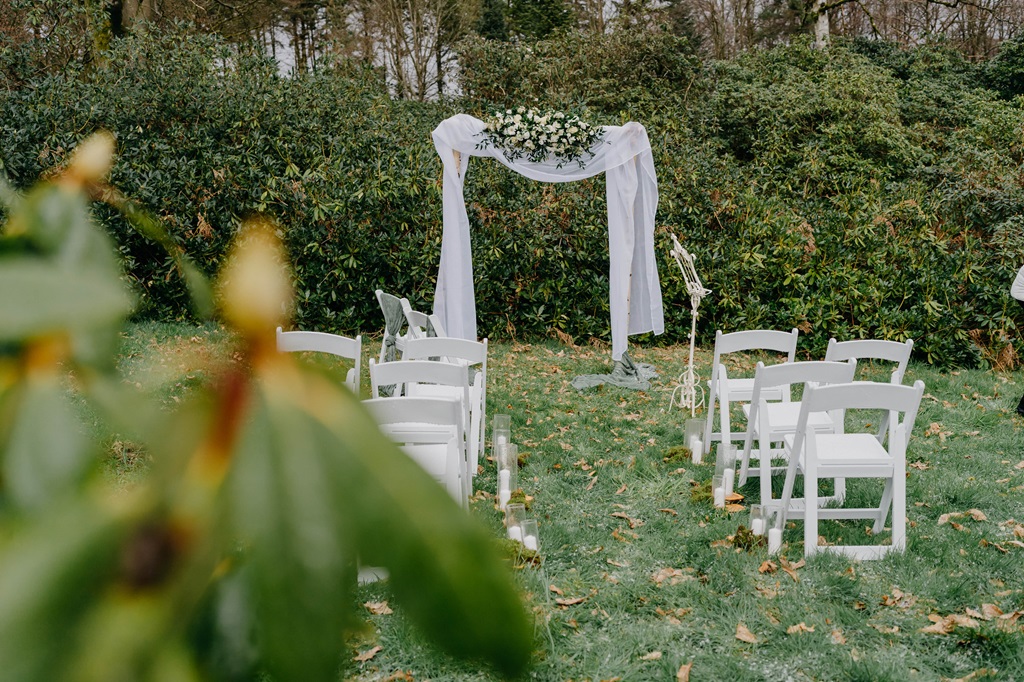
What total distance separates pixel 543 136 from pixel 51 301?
24.9 feet

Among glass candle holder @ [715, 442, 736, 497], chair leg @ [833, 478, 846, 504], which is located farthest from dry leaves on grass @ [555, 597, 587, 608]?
chair leg @ [833, 478, 846, 504]

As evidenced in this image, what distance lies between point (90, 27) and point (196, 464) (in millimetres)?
12435

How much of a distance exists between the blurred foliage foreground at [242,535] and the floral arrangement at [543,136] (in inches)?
290

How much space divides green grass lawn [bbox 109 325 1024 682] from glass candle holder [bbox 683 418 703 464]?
0.27 ft

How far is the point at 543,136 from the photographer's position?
7523 mm

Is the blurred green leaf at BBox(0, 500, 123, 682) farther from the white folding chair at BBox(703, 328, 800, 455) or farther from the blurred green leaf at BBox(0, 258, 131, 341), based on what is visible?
the white folding chair at BBox(703, 328, 800, 455)

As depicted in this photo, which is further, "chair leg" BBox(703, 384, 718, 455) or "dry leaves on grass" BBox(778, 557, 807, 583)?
"chair leg" BBox(703, 384, 718, 455)

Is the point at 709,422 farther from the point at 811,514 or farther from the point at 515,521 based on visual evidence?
the point at 515,521

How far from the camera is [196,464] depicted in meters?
0.19

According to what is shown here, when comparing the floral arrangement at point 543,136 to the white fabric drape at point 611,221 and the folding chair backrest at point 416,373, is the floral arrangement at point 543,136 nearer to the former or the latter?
the white fabric drape at point 611,221

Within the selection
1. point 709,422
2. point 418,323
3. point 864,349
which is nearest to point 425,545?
point 709,422

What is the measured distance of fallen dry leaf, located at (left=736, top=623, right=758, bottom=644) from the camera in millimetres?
3199

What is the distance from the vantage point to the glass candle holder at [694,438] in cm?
533

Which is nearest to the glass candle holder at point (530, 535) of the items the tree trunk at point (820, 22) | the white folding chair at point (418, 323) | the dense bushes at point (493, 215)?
the white folding chair at point (418, 323)
